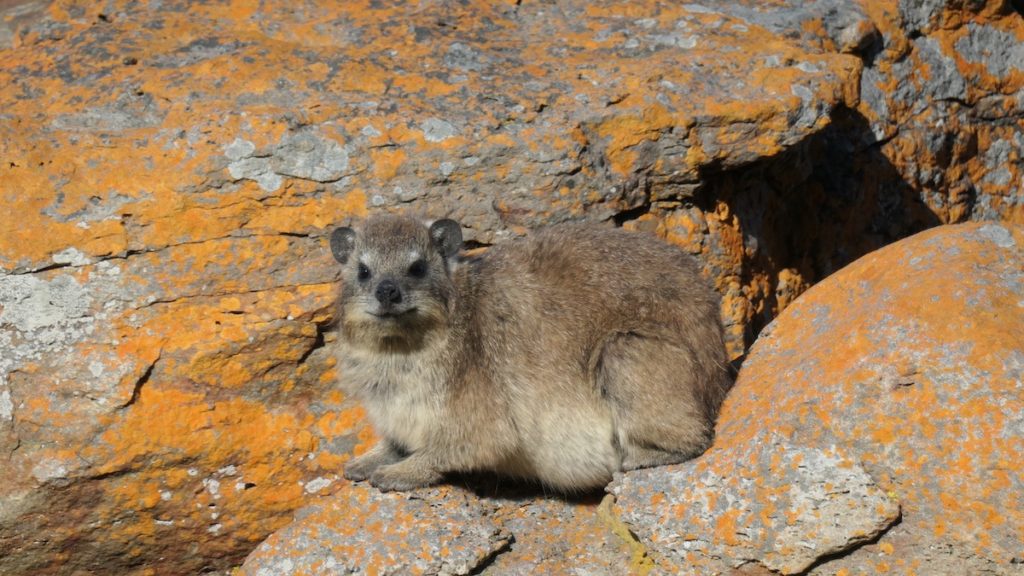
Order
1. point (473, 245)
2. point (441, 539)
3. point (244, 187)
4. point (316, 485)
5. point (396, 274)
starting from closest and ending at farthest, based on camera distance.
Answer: point (441, 539)
point (396, 274)
point (316, 485)
point (244, 187)
point (473, 245)

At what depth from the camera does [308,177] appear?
7.12m

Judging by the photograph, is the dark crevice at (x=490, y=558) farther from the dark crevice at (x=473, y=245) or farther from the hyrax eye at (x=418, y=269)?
the dark crevice at (x=473, y=245)

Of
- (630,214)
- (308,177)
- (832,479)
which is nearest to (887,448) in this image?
(832,479)

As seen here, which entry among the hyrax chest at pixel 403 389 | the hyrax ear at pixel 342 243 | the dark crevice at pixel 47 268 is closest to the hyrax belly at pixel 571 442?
the hyrax chest at pixel 403 389

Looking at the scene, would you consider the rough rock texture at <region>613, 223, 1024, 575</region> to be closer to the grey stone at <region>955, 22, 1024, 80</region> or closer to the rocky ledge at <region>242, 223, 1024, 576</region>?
the rocky ledge at <region>242, 223, 1024, 576</region>

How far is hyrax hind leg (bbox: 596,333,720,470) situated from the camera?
20.4 feet

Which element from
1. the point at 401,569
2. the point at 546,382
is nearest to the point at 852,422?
the point at 546,382

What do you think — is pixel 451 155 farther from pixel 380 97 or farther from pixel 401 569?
pixel 401 569

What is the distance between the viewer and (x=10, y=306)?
650cm

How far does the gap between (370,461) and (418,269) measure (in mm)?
1289

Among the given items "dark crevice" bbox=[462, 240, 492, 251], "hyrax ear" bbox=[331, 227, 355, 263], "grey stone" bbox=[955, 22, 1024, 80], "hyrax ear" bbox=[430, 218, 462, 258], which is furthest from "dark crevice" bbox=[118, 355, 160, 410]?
"grey stone" bbox=[955, 22, 1024, 80]

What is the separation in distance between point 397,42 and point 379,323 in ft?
9.01

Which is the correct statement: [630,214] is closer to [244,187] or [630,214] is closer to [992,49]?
[244,187]

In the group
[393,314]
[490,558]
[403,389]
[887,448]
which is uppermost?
[393,314]
